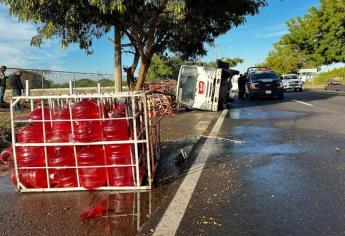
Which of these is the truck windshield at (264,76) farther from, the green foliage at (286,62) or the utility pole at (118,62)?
the green foliage at (286,62)

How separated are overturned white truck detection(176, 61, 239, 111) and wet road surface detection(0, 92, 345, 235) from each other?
1041 centimetres

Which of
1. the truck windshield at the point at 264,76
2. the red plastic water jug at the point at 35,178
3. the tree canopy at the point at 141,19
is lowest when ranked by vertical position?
the red plastic water jug at the point at 35,178

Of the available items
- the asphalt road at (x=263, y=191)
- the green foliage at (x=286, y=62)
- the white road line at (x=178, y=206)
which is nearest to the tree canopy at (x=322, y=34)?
the green foliage at (x=286, y=62)

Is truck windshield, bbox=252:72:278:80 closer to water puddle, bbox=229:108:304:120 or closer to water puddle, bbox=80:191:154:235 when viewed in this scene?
water puddle, bbox=229:108:304:120

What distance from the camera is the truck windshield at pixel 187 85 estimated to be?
771 inches

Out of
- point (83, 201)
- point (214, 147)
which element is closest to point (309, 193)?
point (83, 201)

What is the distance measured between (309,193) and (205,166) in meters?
2.14

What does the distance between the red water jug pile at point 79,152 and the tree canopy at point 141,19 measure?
7277mm

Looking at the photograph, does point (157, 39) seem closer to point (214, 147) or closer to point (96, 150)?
point (214, 147)

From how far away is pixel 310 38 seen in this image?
5109 centimetres

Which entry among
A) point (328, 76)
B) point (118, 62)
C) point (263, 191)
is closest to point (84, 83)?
point (118, 62)

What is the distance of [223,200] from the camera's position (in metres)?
5.21

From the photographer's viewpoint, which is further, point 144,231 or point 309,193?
point 309,193

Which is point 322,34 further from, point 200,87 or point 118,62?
point 118,62
